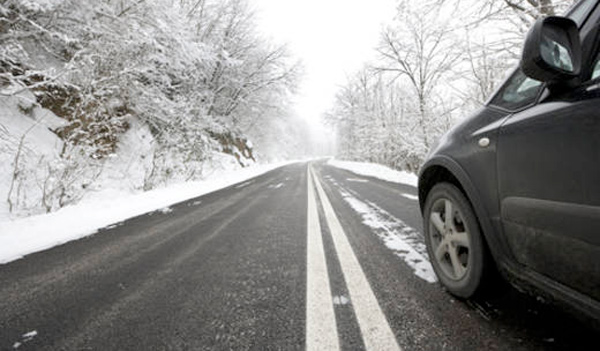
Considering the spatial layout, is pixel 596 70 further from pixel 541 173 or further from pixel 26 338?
pixel 26 338

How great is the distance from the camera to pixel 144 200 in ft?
18.5

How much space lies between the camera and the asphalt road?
1123 mm

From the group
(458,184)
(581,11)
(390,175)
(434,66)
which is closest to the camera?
(581,11)

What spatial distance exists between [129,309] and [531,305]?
2.44 m

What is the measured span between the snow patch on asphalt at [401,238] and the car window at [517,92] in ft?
4.10

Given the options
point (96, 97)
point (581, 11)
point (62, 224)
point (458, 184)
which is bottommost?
point (458, 184)

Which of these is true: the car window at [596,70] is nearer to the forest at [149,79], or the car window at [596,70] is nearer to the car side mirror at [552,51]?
the car side mirror at [552,51]

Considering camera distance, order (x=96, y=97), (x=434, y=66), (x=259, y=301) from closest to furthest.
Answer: (x=259, y=301) → (x=96, y=97) → (x=434, y=66)

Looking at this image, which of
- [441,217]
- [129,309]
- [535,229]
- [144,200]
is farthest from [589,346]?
[144,200]

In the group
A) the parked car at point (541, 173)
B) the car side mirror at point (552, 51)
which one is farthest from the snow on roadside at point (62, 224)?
the car side mirror at point (552, 51)

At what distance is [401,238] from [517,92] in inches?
68.4

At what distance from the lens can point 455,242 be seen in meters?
1.52

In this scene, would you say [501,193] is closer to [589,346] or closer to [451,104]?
[589,346]

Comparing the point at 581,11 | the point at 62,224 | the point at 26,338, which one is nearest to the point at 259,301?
the point at 26,338
